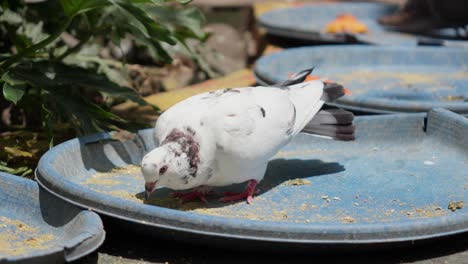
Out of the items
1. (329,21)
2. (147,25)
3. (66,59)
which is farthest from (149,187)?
(329,21)

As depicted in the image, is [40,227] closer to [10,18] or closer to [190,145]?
[190,145]

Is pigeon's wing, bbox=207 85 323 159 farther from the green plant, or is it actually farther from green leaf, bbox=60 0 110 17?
green leaf, bbox=60 0 110 17

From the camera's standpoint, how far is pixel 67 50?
4641mm

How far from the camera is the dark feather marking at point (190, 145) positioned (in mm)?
3180

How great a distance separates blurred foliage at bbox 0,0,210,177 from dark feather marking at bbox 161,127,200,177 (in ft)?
2.28

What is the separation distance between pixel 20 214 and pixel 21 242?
285 millimetres

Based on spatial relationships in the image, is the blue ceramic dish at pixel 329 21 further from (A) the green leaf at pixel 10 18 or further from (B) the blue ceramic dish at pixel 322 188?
(A) the green leaf at pixel 10 18

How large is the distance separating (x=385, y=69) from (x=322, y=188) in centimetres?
230

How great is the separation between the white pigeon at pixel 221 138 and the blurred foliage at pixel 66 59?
0.56 meters

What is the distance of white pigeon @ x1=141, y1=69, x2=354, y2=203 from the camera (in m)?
3.17

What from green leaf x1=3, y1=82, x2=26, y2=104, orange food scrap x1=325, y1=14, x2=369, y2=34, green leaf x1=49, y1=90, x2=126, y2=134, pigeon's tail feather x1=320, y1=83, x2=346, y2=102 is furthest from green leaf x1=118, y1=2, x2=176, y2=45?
orange food scrap x1=325, y1=14, x2=369, y2=34

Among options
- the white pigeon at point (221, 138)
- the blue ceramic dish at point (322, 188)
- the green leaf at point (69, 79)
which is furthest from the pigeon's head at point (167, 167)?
the green leaf at point (69, 79)

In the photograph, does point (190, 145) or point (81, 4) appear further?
point (81, 4)

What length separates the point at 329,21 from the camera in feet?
25.1
